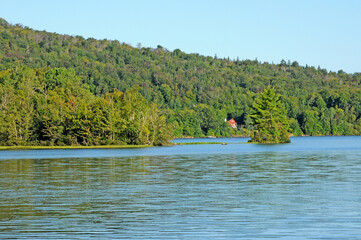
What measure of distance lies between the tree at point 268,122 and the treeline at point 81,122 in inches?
825

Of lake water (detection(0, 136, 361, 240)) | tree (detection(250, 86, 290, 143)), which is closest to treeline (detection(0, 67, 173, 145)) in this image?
tree (detection(250, 86, 290, 143))

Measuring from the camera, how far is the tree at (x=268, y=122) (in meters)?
127

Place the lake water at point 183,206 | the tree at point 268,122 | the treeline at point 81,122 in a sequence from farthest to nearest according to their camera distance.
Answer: the tree at point 268,122 → the treeline at point 81,122 → the lake water at point 183,206

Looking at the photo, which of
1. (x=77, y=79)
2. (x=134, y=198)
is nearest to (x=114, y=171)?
(x=134, y=198)

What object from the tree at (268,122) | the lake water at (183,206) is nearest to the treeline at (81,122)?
the tree at (268,122)

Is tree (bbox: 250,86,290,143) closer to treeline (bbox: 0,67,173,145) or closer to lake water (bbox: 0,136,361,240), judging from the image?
treeline (bbox: 0,67,173,145)

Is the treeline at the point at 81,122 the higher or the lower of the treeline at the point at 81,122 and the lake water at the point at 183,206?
the higher

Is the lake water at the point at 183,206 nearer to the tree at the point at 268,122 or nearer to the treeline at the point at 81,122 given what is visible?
the treeline at the point at 81,122

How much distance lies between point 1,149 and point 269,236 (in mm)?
97130

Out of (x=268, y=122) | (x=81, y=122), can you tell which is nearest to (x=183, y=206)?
(x=81, y=122)

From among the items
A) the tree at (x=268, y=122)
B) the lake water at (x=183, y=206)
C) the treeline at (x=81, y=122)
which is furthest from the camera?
the tree at (x=268, y=122)

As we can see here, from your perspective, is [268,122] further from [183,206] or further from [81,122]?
[183,206]

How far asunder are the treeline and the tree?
2094 centimetres

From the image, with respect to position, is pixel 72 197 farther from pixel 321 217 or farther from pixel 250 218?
pixel 321 217
